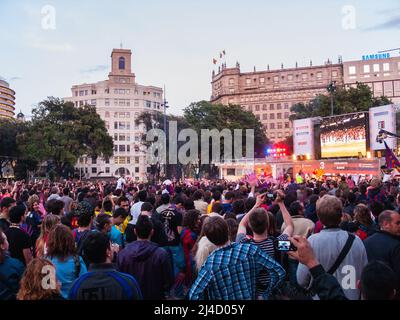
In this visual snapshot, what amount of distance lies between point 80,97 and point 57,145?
57125 mm

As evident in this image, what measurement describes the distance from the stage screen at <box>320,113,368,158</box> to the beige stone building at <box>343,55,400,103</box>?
2668 inches

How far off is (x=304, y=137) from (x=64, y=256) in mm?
36390

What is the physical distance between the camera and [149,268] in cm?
452

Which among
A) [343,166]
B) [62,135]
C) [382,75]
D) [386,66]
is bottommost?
[343,166]

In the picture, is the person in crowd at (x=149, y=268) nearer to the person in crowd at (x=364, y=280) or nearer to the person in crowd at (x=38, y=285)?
the person in crowd at (x=38, y=285)

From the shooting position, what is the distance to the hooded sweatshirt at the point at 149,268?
4.52 m

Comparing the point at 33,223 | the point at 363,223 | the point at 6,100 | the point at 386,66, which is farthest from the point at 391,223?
the point at 6,100

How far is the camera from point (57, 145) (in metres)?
51.2

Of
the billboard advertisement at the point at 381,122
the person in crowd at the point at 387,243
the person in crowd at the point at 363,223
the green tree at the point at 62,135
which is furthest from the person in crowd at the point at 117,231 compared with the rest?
the green tree at the point at 62,135

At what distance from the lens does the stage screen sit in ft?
104

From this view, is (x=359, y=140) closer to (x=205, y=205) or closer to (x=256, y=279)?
(x=205, y=205)

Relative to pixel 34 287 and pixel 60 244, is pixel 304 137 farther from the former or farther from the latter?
pixel 34 287

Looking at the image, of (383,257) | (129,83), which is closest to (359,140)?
(383,257)

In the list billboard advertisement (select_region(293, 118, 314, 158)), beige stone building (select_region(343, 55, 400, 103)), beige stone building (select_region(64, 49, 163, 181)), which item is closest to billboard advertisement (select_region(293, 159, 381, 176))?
billboard advertisement (select_region(293, 118, 314, 158))
